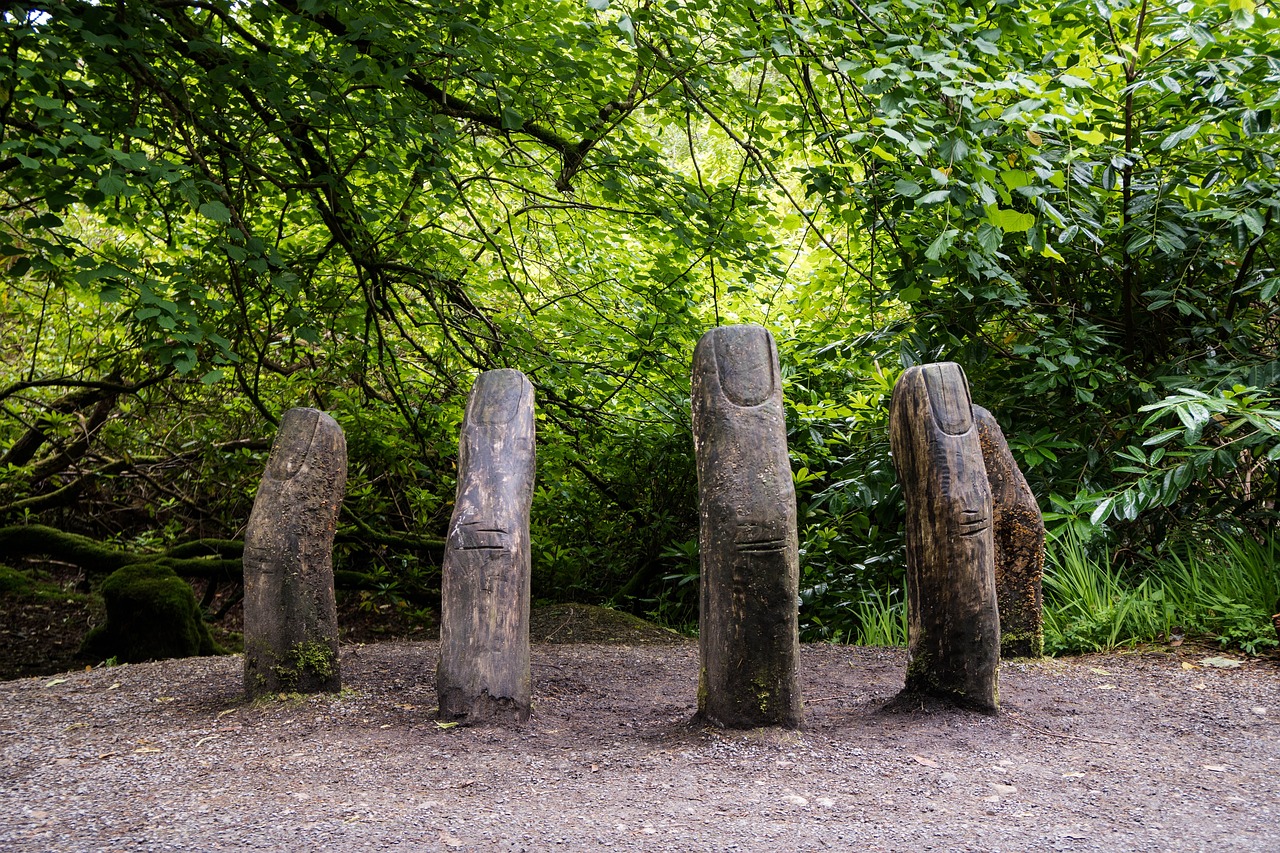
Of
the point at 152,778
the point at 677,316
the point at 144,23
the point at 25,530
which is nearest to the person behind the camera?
the point at 152,778

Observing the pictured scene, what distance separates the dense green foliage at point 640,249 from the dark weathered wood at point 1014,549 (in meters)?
0.53

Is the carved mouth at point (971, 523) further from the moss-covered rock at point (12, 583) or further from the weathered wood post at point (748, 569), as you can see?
the moss-covered rock at point (12, 583)

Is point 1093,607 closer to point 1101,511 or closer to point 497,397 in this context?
point 1101,511

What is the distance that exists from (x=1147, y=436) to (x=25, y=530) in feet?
26.1

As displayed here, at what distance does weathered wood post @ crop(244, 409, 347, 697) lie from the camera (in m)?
3.68

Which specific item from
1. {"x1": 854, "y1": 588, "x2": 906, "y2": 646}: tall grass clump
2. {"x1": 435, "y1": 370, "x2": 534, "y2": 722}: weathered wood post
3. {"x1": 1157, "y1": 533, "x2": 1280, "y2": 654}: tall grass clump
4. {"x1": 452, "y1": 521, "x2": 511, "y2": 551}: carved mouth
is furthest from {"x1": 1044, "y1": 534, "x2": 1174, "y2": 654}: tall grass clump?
{"x1": 452, "y1": 521, "x2": 511, "y2": 551}: carved mouth

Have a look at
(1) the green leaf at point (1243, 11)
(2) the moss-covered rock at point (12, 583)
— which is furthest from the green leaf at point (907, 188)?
(2) the moss-covered rock at point (12, 583)

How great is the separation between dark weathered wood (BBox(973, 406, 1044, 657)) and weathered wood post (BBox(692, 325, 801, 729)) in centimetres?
173

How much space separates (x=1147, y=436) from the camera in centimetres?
536

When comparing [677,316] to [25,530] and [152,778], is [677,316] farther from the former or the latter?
[25,530]

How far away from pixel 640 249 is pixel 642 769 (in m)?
5.26

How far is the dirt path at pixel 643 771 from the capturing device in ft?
8.01

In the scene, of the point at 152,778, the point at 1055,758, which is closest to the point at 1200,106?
the point at 1055,758

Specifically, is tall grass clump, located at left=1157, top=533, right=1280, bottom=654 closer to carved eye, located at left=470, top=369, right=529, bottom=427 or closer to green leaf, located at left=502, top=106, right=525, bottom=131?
carved eye, located at left=470, top=369, right=529, bottom=427
